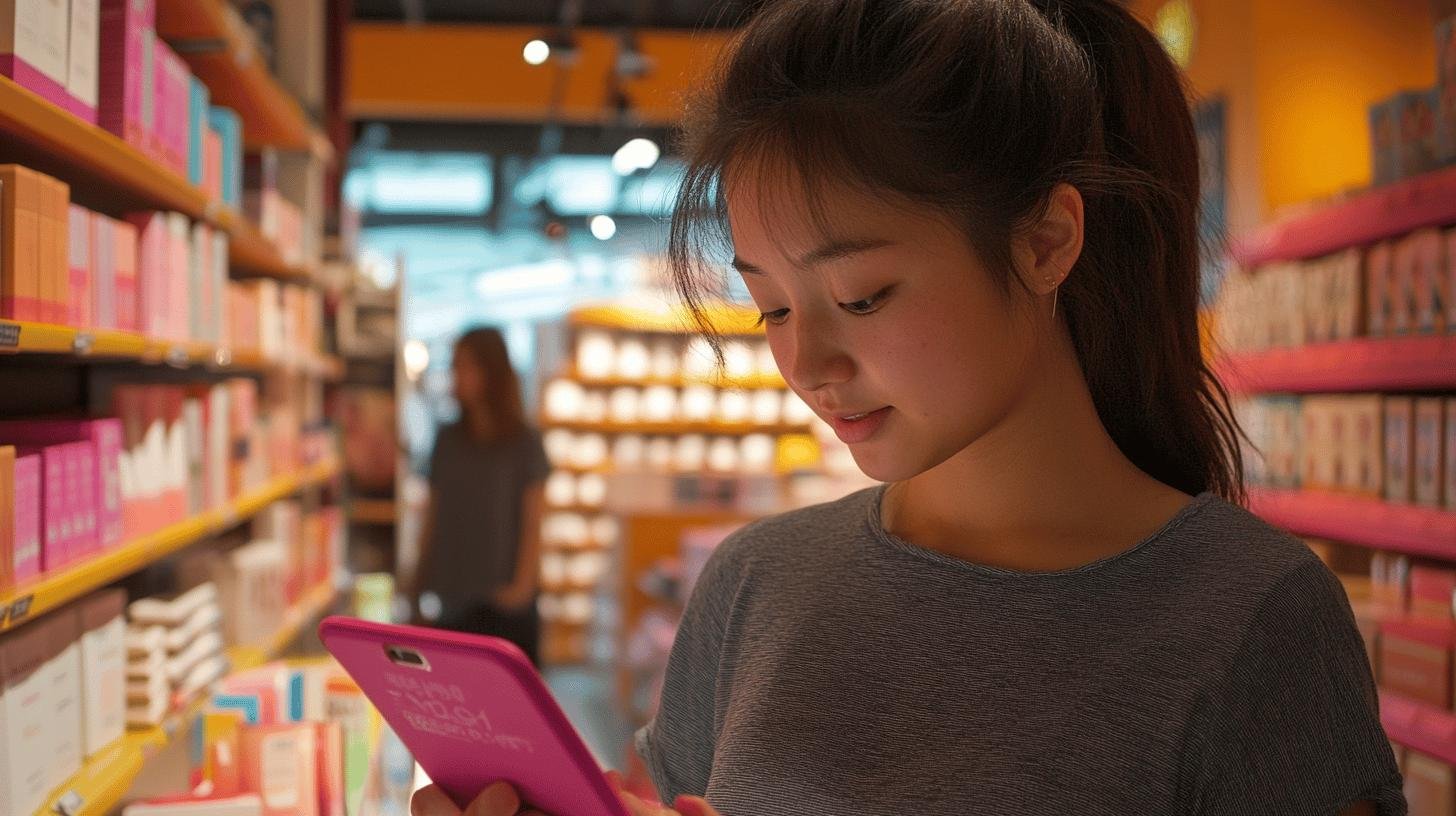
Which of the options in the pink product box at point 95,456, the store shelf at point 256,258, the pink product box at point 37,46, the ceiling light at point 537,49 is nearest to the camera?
the pink product box at point 37,46

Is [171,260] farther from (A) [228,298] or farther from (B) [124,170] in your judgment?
(A) [228,298]

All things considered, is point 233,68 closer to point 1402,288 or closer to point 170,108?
point 170,108

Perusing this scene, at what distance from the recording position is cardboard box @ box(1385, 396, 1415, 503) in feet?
11.3

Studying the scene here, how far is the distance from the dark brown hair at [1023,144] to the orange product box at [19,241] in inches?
42.3

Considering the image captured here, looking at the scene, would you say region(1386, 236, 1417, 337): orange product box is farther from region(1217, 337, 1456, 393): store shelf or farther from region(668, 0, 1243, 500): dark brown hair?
region(668, 0, 1243, 500): dark brown hair

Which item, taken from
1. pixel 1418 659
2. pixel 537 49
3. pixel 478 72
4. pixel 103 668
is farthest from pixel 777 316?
pixel 478 72

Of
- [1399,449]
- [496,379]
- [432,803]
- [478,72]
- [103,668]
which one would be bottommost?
[103,668]

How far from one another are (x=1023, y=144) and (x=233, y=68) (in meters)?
3.06

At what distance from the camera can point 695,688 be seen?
1483 mm

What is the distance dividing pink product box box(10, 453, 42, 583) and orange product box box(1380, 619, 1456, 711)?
289 cm

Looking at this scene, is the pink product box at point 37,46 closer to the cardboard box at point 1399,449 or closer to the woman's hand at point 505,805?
the woman's hand at point 505,805

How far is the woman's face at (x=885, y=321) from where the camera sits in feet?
3.85

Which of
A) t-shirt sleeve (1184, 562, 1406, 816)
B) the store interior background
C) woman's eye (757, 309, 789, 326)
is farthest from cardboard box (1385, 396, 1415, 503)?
woman's eye (757, 309, 789, 326)

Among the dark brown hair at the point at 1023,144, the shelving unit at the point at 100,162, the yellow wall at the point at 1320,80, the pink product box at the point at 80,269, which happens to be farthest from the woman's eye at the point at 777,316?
the yellow wall at the point at 1320,80
